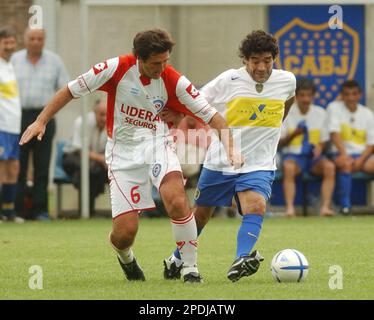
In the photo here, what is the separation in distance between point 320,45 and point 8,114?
4446 millimetres

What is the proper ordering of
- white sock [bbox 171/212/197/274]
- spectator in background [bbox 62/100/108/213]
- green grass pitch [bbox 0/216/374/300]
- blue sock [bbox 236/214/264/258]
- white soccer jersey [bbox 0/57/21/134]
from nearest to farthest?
1. green grass pitch [bbox 0/216/374/300]
2. white sock [bbox 171/212/197/274]
3. blue sock [bbox 236/214/264/258]
4. white soccer jersey [bbox 0/57/21/134]
5. spectator in background [bbox 62/100/108/213]

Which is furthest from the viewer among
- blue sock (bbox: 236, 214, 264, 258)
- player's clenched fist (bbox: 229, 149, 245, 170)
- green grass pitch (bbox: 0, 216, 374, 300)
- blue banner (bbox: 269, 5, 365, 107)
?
blue banner (bbox: 269, 5, 365, 107)

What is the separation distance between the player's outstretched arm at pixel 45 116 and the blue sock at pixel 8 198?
644cm

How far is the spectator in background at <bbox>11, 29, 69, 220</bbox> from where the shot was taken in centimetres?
1427

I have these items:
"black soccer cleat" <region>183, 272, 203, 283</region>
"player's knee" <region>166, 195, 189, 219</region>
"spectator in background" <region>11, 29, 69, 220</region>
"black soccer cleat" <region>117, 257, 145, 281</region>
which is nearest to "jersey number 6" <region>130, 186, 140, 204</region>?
"player's knee" <region>166, 195, 189, 219</region>

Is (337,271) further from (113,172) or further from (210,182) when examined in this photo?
(113,172)

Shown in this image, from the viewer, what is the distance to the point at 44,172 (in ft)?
47.6

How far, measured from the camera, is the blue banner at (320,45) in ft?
52.1

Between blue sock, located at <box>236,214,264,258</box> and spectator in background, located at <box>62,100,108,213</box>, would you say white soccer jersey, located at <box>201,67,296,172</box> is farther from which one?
spectator in background, located at <box>62,100,108,213</box>

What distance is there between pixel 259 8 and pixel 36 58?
3254 mm

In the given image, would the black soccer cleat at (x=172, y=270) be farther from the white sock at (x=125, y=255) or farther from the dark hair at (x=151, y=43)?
the dark hair at (x=151, y=43)

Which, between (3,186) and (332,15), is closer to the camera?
(3,186)

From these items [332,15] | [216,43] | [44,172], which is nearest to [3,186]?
[44,172]

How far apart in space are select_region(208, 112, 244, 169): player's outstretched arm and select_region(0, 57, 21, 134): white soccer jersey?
6.49 m
